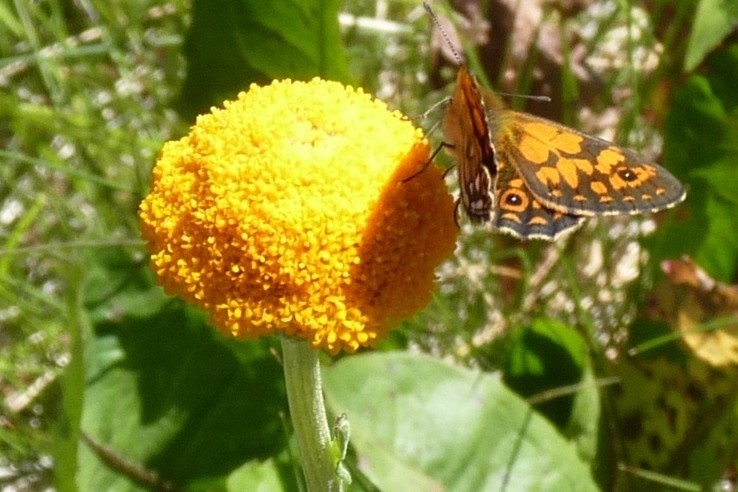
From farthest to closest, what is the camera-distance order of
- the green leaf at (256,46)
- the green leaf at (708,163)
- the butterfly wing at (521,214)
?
the green leaf at (708,163), the green leaf at (256,46), the butterfly wing at (521,214)

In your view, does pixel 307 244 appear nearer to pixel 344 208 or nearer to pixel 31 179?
pixel 344 208

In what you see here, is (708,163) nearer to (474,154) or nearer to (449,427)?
(449,427)

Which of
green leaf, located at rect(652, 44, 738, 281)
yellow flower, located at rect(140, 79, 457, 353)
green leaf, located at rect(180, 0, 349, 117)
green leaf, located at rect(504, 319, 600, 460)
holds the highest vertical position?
yellow flower, located at rect(140, 79, 457, 353)

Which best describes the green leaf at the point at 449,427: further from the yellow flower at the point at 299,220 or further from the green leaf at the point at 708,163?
the green leaf at the point at 708,163

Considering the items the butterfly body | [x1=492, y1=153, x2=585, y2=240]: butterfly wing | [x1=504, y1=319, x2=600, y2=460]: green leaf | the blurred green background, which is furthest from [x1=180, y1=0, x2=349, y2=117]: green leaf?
[x1=504, y1=319, x2=600, y2=460]: green leaf

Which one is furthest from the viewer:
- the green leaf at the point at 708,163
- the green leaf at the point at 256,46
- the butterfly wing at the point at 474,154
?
the green leaf at the point at 708,163

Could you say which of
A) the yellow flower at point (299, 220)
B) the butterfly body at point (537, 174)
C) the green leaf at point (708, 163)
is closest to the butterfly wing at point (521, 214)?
the butterfly body at point (537, 174)

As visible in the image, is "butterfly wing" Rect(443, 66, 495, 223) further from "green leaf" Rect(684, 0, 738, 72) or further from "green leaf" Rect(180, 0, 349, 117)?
"green leaf" Rect(684, 0, 738, 72)

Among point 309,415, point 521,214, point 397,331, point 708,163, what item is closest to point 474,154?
point 521,214
